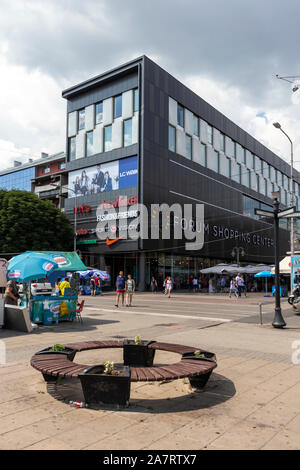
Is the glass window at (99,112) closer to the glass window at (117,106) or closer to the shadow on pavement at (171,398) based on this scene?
the glass window at (117,106)

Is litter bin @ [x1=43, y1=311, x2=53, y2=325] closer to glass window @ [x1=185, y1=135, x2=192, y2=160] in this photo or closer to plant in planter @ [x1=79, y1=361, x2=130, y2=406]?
plant in planter @ [x1=79, y1=361, x2=130, y2=406]

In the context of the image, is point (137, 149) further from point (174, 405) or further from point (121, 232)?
point (174, 405)

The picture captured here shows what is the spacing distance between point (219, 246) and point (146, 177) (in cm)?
1812

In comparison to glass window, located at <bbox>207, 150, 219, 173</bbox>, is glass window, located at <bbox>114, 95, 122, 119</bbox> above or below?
above

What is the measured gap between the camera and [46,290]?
1412 centimetres

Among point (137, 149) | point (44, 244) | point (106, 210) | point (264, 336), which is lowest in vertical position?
point (264, 336)

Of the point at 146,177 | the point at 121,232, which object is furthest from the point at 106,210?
the point at 146,177

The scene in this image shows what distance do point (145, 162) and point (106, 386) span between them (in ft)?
126

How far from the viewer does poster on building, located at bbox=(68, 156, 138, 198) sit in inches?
1687

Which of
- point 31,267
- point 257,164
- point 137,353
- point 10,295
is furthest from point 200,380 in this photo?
point 257,164

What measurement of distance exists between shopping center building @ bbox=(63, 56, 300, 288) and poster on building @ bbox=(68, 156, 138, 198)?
0.39 feet

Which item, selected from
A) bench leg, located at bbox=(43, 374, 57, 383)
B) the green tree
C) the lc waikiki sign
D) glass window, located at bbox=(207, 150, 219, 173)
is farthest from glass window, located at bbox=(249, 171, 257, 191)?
bench leg, located at bbox=(43, 374, 57, 383)

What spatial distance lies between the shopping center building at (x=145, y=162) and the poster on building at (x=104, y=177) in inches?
4.6

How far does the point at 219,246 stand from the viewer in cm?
5469
